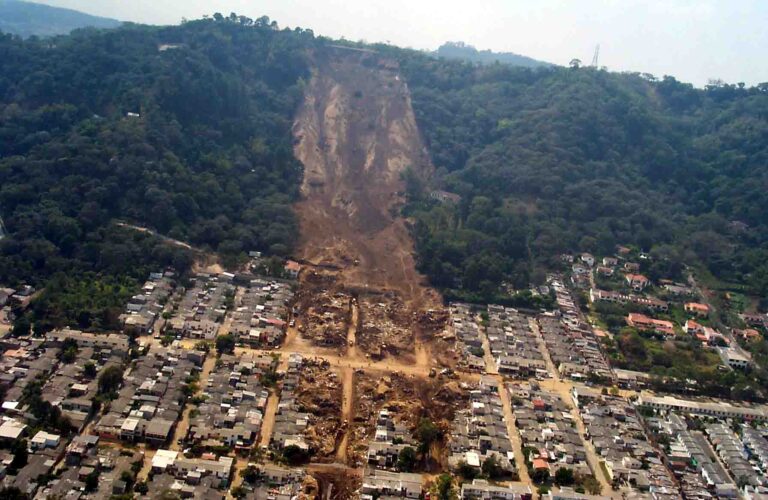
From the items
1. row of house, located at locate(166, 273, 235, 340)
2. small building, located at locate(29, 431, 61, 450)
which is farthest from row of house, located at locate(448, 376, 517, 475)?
small building, located at locate(29, 431, 61, 450)

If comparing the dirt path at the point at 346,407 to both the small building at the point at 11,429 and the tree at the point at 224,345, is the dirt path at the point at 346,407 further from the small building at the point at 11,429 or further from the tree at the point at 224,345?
the small building at the point at 11,429

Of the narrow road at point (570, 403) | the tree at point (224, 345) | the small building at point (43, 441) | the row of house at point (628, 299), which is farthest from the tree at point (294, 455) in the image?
the row of house at point (628, 299)

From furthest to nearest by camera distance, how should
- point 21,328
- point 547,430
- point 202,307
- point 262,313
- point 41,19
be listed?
1. point 41,19
2. point 262,313
3. point 202,307
4. point 21,328
5. point 547,430

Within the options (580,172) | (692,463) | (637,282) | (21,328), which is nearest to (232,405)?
(21,328)

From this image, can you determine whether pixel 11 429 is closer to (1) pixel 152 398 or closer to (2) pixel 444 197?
(1) pixel 152 398

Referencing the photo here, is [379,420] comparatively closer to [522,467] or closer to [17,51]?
[522,467]

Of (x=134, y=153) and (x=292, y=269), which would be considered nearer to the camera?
(x=292, y=269)

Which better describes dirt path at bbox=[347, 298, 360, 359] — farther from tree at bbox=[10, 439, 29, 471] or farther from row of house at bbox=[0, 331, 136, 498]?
tree at bbox=[10, 439, 29, 471]
